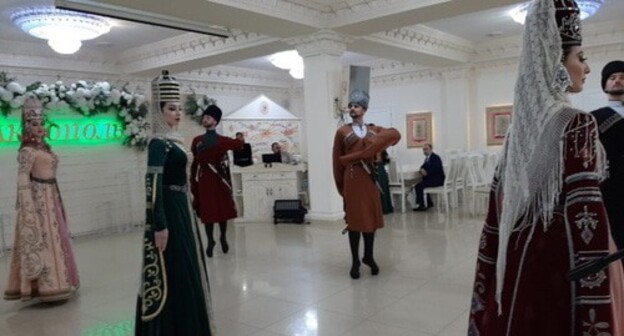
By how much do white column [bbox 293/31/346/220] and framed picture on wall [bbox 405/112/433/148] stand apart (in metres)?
4.15

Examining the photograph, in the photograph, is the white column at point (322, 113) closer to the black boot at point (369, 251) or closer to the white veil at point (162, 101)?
the black boot at point (369, 251)

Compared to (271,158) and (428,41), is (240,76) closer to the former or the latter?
(271,158)

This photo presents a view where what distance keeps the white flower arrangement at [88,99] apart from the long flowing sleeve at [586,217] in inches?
259

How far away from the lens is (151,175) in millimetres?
2434

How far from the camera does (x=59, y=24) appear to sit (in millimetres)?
5734

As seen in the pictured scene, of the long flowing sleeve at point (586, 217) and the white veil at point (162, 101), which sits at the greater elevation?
the white veil at point (162, 101)

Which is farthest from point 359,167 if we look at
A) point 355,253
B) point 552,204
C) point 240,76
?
point 240,76

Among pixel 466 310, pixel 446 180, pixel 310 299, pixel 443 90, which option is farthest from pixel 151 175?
pixel 443 90

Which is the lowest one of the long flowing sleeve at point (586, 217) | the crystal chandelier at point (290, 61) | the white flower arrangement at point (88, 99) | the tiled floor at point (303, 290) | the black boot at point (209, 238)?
the tiled floor at point (303, 290)

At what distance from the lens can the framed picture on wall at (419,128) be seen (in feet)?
33.8

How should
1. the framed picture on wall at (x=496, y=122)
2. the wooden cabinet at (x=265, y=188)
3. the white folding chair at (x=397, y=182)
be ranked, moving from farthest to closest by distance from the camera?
1. the framed picture on wall at (x=496, y=122)
2. the white folding chair at (x=397, y=182)
3. the wooden cabinet at (x=265, y=188)

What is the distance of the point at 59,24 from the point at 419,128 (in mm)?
7210

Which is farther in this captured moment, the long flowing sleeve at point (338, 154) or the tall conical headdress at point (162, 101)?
the long flowing sleeve at point (338, 154)

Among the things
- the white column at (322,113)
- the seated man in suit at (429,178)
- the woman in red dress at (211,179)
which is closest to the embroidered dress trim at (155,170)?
the woman in red dress at (211,179)
